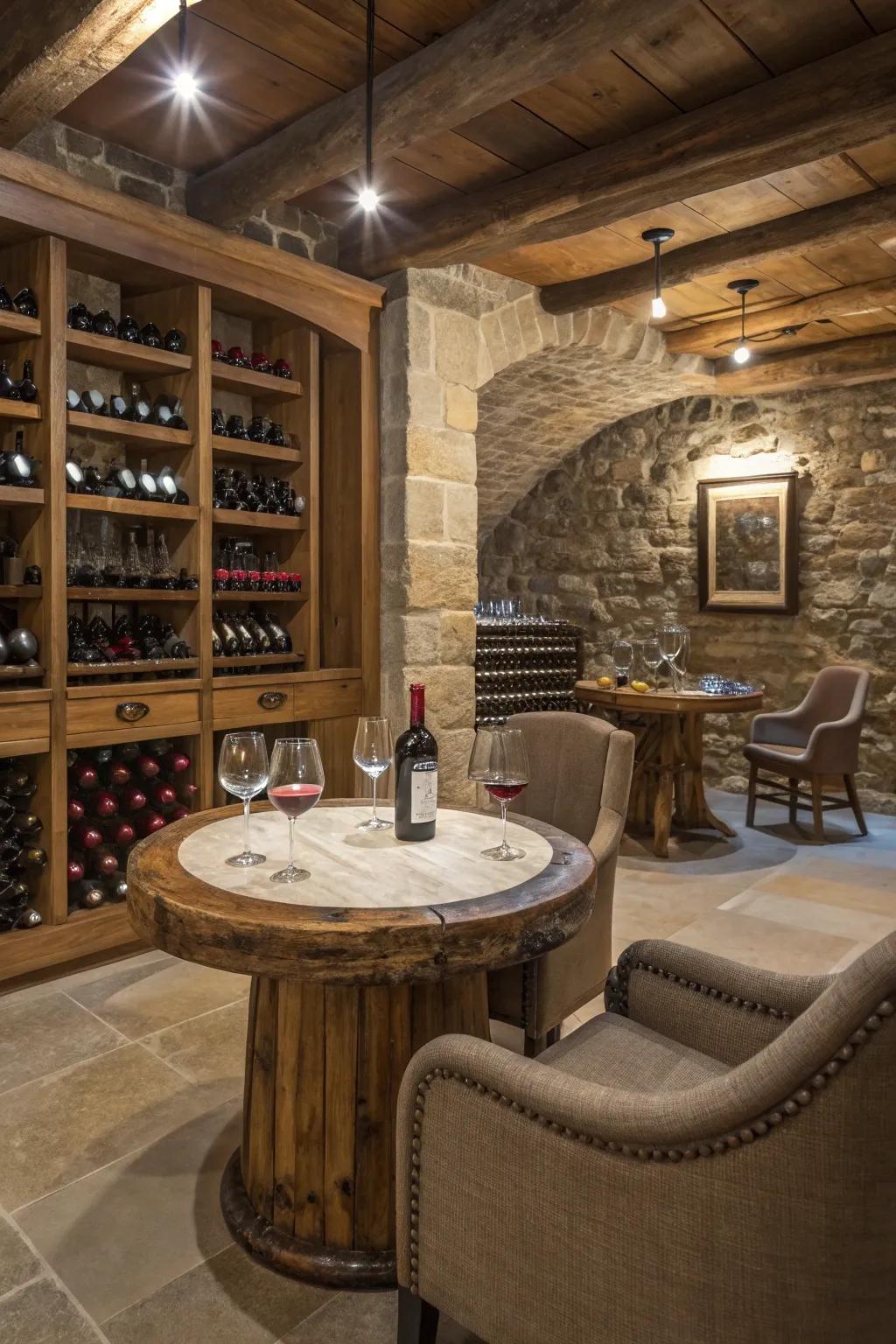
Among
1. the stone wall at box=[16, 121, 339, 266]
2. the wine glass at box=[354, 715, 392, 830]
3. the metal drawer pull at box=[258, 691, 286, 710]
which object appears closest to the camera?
the wine glass at box=[354, 715, 392, 830]

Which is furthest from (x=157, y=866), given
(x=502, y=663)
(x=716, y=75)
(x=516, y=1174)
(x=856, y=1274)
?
(x=502, y=663)

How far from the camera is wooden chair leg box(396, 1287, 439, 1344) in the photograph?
53.3 inches

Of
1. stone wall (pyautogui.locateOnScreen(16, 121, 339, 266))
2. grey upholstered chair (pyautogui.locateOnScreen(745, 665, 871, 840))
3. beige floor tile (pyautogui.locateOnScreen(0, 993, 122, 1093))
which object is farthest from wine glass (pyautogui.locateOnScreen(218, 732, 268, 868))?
grey upholstered chair (pyautogui.locateOnScreen(745, 665, 871, 840))

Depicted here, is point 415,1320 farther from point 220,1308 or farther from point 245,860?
point 245,860

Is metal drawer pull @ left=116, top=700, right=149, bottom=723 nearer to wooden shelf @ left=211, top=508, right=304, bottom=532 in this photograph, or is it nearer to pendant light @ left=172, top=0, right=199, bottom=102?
wooden shelf @ left=211, top=508, right=304, bottom=532

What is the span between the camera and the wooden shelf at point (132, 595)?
316 cm

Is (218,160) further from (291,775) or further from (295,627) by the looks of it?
(291,775)

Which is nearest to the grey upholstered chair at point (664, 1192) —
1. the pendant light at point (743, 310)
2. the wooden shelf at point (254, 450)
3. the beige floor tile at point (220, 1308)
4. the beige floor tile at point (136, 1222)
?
the beige floor tile at point (220, 1308)

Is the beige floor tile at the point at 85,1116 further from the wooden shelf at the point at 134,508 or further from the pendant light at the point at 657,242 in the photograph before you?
the pendant light at the point at 657,242

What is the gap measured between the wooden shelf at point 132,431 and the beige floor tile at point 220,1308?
2.54m

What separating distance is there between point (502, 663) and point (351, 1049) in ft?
13.7

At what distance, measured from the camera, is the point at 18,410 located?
297 cm

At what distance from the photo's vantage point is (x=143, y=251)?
3238 millimetres

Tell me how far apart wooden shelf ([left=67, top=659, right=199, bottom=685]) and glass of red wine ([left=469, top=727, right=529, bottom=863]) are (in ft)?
6.13
